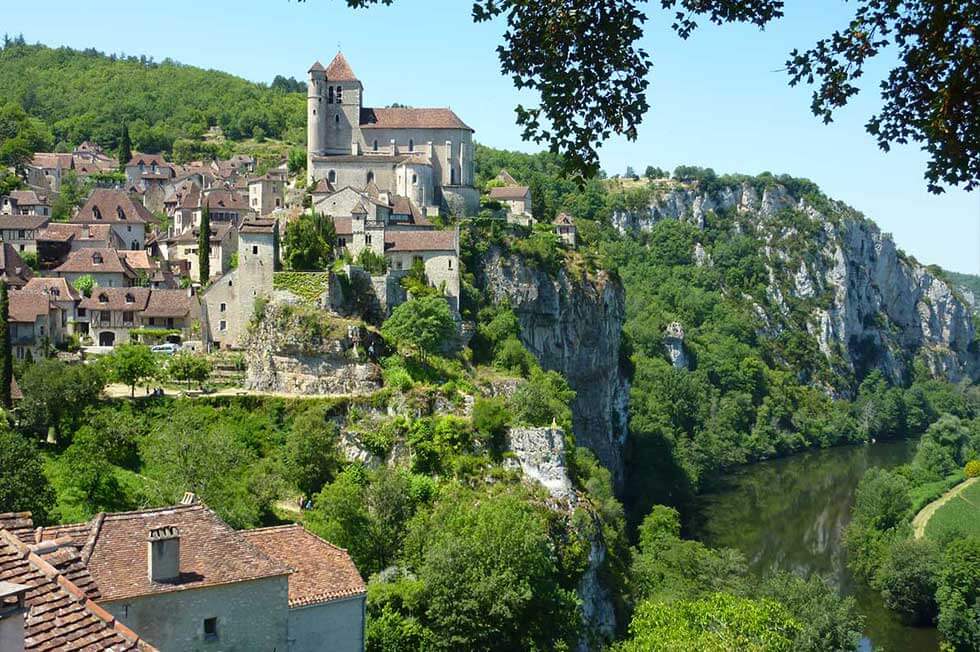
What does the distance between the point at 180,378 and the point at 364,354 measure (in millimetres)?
9413

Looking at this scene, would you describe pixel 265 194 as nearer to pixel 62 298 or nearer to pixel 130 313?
pixel 130 313

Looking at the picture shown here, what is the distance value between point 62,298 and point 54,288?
0.97 m

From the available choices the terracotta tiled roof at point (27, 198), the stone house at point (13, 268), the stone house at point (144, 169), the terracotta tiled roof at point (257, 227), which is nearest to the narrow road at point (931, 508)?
the terracotta tiled roof at point (257, 227)

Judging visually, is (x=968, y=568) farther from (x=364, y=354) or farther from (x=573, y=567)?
(x=364, y=354)

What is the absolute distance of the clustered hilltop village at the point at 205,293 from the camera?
17.1 metres

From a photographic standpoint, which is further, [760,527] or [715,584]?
[760,527]

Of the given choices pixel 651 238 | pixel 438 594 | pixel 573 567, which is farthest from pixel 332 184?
pixel 651 238

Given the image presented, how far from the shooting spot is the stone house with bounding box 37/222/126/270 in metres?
71.8

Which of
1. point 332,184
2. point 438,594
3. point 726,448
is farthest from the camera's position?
point 726,448

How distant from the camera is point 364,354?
53438 millimetres

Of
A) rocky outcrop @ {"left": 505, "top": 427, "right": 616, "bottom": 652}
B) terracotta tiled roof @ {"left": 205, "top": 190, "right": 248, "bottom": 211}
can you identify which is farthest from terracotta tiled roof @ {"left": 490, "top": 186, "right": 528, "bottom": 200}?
rocky outcrop @ {"left": 505, "top": 427, "right": 616, "bottom": 652}

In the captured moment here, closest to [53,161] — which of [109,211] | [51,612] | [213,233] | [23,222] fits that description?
[109,211]

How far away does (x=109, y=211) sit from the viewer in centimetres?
7944

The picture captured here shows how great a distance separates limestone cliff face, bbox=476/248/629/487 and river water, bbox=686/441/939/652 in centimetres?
961
